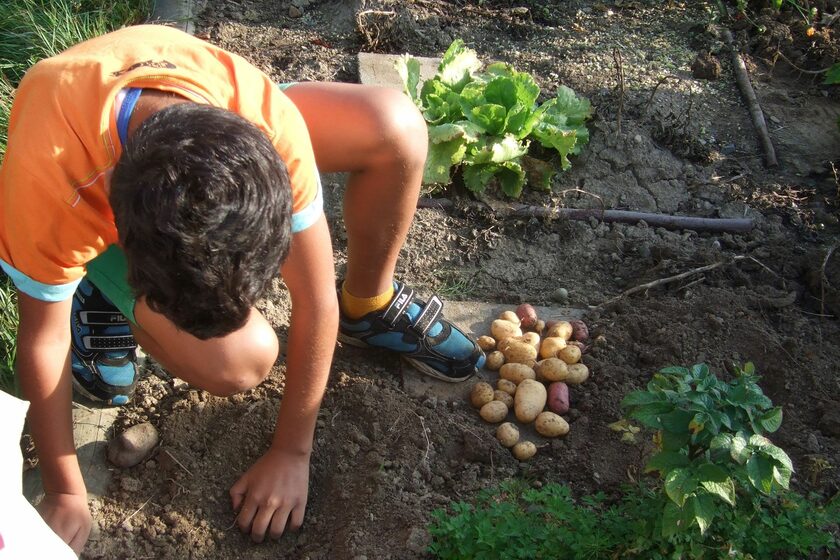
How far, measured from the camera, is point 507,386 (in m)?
2.62

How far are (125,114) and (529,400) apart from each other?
4.73ft

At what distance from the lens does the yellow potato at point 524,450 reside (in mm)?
2432

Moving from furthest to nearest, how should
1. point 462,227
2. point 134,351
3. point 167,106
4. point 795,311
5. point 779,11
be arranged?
point 779,11
point 462,227
point 795,311
point 134,351
point 167,106

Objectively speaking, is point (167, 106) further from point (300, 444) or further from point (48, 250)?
point (300, 444)

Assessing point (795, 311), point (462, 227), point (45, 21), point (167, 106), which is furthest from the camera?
point (45, 21)

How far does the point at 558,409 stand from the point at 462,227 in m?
0.93

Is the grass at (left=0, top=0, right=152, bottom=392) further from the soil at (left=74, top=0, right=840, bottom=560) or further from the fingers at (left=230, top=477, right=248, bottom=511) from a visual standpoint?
the fingers at (left=230, top=477, right=248, bottom=511)

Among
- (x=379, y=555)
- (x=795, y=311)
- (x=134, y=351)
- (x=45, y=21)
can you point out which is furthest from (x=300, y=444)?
(x=45, y=21)

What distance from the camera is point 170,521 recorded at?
221 centimetres

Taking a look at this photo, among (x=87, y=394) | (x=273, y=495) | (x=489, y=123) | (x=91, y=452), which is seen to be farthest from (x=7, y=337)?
(x=489, y=123)

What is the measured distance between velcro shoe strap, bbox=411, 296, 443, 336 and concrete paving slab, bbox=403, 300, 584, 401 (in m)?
0.16

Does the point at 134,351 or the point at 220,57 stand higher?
the point at 220,57

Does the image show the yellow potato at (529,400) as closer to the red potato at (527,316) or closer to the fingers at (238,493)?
the red potato at (527,316)

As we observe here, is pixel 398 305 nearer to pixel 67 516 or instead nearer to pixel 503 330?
pixel 503 330
